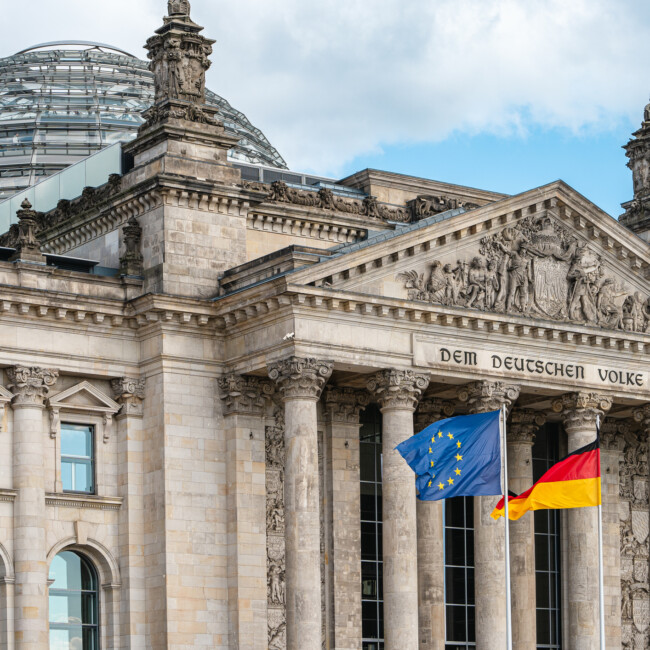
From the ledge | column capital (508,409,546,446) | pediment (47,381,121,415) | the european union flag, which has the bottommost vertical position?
the ledge

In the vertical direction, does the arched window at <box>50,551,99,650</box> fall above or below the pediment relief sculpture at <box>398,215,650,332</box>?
below

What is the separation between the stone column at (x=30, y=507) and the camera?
52188 mm

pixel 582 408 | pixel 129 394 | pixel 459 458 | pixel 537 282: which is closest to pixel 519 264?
pixel 537 282

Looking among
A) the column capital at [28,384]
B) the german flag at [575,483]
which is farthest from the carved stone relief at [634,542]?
the column capital at [28,384]

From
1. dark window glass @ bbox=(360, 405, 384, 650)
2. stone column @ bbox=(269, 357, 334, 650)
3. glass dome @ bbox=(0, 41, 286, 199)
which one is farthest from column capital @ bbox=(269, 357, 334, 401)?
glass dome @ bbox=(0, 41, 286, 199)

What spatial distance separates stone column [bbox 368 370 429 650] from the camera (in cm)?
5381

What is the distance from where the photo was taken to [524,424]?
6178cm

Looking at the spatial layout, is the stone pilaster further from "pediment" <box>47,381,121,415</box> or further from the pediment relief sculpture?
Answer: the pediment relief sculpture

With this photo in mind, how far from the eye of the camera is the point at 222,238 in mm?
57375

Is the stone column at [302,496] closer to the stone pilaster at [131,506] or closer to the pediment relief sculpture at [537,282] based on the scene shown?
the stone pilaster at [131,506]

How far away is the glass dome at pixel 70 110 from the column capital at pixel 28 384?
30.0m

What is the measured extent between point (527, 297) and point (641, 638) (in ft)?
47.1

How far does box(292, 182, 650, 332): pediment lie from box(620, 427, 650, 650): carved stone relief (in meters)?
6.51

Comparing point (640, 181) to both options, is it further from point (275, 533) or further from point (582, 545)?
point (275, 533)
